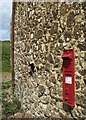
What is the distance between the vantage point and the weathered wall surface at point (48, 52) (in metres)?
3.96

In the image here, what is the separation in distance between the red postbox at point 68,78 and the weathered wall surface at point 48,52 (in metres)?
0.09

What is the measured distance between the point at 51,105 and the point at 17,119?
5.06 feet

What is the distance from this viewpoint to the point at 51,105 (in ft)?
15.8

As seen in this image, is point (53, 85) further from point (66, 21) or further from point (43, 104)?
point (66, 21)

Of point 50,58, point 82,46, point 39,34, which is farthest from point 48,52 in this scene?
point 82,46

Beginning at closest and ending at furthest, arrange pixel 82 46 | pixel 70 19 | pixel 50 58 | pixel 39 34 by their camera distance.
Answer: pixel 82 46 → pixel 70 19 → pixel 50 58 → pixel 39 34

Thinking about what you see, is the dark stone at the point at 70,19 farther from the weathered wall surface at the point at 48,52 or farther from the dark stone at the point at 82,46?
the dark stone at the point at 82,46

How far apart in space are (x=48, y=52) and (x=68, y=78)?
772 mm

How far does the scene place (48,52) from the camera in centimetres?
486

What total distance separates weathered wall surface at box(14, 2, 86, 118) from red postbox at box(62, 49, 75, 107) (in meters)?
0.09

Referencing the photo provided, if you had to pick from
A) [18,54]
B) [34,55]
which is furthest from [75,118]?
[18,54]

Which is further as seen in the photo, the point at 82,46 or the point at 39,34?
the point at 39,34

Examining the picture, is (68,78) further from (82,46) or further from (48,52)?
(48,52)

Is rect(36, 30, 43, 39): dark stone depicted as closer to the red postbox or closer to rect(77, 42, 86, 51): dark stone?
the red postbox
